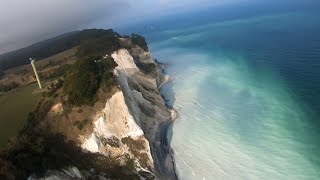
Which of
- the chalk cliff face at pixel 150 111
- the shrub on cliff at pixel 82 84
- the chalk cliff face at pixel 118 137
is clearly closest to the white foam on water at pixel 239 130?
the chalk cliff face at pixel 150 111

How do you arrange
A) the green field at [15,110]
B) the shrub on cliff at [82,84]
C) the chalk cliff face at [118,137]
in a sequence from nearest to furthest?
the chalk cliff face at [118,137]
the green field at [15,110]
the shrub on cliff at [82,84]

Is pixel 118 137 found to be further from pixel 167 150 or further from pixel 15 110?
pixel 15 110

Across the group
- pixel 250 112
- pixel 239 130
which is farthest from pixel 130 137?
pixel 250 112

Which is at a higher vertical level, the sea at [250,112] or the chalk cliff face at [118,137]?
the chalk cliff face at [118,137]

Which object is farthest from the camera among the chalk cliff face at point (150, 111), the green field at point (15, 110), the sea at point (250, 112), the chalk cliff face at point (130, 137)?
the chalk cliff face at point (150, 111)

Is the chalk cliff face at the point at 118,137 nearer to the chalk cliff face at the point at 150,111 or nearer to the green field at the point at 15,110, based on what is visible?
the chalk cliff face at the point at 150,111

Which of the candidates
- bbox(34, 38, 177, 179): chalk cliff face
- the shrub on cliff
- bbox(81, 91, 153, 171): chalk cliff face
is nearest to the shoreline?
bbox(34, 38, 177, 179): chalk cliff face
